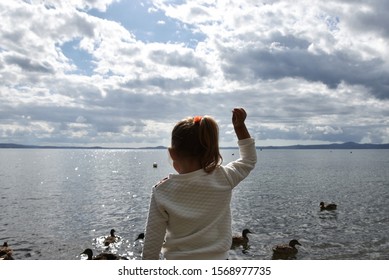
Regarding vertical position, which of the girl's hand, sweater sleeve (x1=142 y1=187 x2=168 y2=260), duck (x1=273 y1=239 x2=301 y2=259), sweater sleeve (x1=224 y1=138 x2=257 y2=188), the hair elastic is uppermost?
the girl's hand

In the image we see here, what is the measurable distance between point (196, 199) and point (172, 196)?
0.77ft

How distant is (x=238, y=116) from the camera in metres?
4.10

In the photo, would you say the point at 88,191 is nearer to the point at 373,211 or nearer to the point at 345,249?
the point at 373,211

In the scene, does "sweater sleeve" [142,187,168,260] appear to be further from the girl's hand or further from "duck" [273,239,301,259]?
"duck" [273,239,301,259]

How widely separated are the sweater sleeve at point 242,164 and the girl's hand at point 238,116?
0.65 feet

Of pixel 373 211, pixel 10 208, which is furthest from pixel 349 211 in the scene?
pixel 10 208

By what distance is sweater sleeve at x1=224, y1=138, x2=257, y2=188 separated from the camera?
154 inches

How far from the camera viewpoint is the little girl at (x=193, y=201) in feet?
12.0

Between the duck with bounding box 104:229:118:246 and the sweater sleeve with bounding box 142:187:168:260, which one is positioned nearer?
the sweater sleeve with bounding box 142:187:168:260

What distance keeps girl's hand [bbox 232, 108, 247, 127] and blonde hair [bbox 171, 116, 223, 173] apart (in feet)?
1.46

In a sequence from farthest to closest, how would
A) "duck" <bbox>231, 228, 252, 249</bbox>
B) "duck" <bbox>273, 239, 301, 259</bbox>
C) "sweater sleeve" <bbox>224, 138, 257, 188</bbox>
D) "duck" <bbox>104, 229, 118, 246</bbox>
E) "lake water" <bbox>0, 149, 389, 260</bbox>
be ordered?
"duck" <bbox>104, 229, 118, 246</bbox> < "duck" <bbox>231, 228, 252, 249</bbox> < "lake water" <bbox>0, 149, 389, 260</bbox> < "duck" <bbox>273, 239, 301, 259</bbox> < "sweater sleeve" <bbox>224, 138, 257, 188</bbox>

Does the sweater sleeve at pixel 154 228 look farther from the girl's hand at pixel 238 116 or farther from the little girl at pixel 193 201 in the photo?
the girl's hand at pixel 238 116

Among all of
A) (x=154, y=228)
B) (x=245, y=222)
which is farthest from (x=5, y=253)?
(x=154, y=228)

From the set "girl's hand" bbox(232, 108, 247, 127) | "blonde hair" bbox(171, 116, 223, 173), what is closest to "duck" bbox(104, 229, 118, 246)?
"girl's hand" bbox(232, 108, 247, 127)
